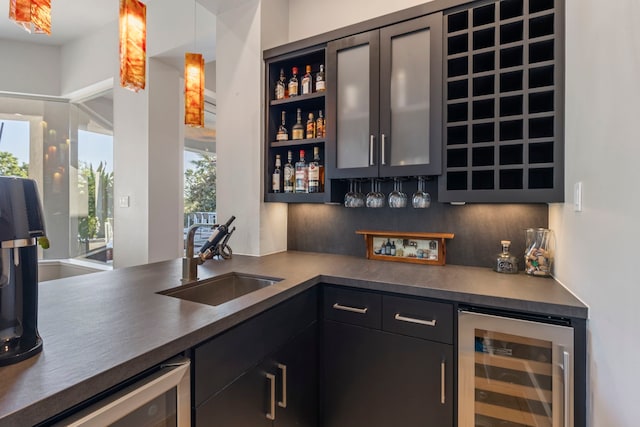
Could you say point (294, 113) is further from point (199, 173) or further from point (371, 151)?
point (199, 173)

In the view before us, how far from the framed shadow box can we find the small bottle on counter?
0.85 ft

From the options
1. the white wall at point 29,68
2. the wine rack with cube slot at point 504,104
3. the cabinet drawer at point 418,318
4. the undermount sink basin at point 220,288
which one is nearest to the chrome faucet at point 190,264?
the undermount sink basin at point 220,288

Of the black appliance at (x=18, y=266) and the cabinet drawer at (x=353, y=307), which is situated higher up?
the black appliance at (x=18, y=266)

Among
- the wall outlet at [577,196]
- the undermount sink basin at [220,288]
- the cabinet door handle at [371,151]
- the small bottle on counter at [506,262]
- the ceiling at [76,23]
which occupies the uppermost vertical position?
the ceiling at [76,23]

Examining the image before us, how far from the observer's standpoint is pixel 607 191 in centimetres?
94

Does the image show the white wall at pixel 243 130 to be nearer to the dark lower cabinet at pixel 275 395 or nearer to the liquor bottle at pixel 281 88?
the liquor bottle at pixel 281 88

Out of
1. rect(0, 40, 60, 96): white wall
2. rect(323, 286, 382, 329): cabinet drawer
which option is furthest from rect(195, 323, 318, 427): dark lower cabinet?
rect(0, 40, 60, 96): white wall

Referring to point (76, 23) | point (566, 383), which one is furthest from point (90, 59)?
point (566, 383)

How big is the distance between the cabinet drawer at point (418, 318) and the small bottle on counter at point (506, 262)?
0.52 meters

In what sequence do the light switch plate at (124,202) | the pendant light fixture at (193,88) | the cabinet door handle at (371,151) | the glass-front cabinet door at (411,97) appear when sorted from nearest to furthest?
the glass-front cabinet door at (411,97), the cabinet door handle at (371,151), the pendant light fixture at (193,88), the light switch plate at (124,202)

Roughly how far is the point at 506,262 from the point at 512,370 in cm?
56

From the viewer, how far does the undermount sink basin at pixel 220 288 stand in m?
1.41

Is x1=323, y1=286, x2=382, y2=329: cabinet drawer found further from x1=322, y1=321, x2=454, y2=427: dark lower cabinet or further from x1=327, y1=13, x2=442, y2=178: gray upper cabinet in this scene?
x1=327, y1=13, x2=442, y2=178: gray upper cabinet

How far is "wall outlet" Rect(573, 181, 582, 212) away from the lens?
45.9 inches
